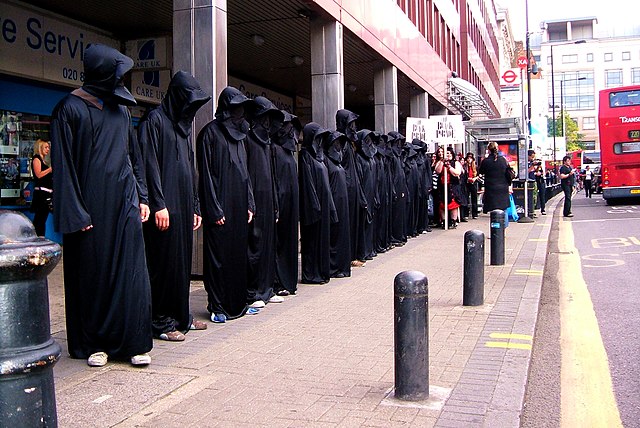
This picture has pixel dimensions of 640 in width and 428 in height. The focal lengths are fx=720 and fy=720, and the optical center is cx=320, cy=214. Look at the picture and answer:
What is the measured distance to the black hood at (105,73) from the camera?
500cm

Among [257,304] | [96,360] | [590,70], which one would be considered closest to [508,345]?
[257,304]

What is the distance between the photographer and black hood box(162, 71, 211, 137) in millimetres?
5883

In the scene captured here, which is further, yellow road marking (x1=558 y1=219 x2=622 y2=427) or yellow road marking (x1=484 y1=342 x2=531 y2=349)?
yellow road marking (x1=484 y1=342 x2=531 y2=349)

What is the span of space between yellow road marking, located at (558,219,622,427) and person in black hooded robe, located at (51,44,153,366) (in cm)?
296

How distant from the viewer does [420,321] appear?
176 inches

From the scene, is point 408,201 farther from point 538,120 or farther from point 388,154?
point 538,120

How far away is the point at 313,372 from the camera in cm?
506

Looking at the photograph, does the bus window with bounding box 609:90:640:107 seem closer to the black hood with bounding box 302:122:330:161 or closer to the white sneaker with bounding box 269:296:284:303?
the black hood with bounding box 302:122:330:161

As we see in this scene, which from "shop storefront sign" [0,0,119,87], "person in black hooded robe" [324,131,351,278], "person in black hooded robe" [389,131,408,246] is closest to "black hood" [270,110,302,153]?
"person in black hooded robe" [324,131,351,278]

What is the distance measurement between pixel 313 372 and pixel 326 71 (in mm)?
9462

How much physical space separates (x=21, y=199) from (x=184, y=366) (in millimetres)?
8836

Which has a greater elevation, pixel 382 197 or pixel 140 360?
pixel 382 197

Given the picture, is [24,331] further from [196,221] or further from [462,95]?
[462,95]

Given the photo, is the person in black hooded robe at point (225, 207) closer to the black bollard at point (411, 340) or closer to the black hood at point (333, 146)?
the black bollard at point (411, 340)
